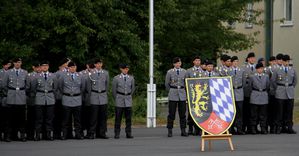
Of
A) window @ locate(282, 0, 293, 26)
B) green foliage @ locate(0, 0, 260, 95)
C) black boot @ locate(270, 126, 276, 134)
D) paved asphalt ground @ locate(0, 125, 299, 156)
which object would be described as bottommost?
paved asphalt ground @ locate(0, 125, 299, 156)

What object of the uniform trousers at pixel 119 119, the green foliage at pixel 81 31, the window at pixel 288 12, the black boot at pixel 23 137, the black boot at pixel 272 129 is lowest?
the black boot at pixel 23 137

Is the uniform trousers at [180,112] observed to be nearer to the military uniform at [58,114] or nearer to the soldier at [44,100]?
the military uniform at [58,114]

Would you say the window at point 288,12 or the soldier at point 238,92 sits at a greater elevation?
the window at point 288,12

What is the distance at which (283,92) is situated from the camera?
77.3ft

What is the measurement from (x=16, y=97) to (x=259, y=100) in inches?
250

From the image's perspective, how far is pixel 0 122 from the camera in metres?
22.0

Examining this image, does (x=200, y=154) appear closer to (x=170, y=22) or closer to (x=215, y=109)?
(x=215, y=109)

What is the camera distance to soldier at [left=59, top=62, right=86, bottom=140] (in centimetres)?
2220

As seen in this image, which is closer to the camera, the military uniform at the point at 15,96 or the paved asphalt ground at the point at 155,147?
the paved asphalt ground at the point at 155,147

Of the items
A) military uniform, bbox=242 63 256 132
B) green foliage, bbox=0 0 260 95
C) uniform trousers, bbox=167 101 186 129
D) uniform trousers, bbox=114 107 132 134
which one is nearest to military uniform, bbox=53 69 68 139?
uniform trousers, bbox=114 107 132 134

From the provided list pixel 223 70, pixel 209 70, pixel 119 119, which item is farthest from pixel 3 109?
pixel 223 70

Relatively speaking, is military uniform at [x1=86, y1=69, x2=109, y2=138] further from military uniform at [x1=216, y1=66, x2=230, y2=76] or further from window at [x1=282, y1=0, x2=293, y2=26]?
window at [x1=282, y1=0, x2=293, y2=26]

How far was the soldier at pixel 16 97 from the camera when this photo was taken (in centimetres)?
2181

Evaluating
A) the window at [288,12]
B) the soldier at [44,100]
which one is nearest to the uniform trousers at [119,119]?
the soldier at [44,100]
